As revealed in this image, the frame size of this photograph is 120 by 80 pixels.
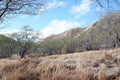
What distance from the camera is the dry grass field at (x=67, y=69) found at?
9.68 meters

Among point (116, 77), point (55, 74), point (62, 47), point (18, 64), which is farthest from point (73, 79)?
point (62, 47)

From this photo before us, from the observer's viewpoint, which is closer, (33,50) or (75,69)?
(75,69)

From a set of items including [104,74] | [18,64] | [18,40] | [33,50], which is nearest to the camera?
[104,74]

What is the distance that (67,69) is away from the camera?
414 inches

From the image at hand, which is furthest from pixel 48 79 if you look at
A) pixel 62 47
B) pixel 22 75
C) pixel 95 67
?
pixel 62 47

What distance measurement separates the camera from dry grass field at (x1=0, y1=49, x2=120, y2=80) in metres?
9.68

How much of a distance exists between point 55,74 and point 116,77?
80.2 inches

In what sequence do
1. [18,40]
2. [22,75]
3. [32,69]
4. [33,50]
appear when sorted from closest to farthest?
[22,75] → [32,69] → [18,40] → [33,50]

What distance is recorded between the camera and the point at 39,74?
1050 centimetres

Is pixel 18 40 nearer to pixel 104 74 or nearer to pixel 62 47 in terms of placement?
pixel 62 47

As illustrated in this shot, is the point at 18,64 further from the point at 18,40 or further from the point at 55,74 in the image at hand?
the point at 18,40

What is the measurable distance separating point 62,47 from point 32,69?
3361 inches

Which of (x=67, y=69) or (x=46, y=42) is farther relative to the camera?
(x=46, y=42)

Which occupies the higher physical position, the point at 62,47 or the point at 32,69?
the point at 32,69
